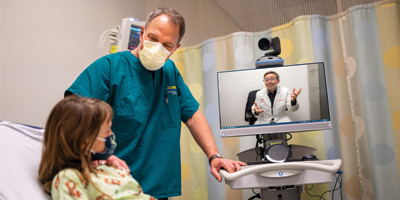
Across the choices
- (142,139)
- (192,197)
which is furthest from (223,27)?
(142,139)

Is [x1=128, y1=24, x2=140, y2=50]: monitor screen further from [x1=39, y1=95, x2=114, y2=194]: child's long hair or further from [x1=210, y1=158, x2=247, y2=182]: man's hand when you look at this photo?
[x1=39, y1=95, x2=114, y2=194]: child's long hair

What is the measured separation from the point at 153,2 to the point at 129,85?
1.81m

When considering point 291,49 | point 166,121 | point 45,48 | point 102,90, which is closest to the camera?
point 102,90

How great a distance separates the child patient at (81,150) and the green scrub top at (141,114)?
1.03 feet

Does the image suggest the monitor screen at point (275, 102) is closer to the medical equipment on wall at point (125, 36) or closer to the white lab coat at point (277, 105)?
the white lab coat at point (277, 105)

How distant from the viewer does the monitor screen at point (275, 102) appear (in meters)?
1.82

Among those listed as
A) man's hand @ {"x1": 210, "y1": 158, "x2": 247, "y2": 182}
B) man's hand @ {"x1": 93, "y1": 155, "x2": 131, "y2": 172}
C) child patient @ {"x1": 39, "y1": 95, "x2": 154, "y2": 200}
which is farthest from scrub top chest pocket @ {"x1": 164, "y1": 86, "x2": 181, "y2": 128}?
child patient @ {"x1": 39, "y1": 95, "x2": 154, "y2": 200}

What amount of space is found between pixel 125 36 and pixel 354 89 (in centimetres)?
156

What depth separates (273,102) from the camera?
6.13 feet

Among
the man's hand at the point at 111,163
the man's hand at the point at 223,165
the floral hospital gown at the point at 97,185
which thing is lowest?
the man's hand at the point at 223,165

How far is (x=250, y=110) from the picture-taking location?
1.91m

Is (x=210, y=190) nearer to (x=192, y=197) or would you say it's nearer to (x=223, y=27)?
(x=192, y=197)

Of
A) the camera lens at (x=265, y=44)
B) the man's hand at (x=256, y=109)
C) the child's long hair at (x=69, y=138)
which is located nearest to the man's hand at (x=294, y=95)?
the man's hand at (x=256, y=109)

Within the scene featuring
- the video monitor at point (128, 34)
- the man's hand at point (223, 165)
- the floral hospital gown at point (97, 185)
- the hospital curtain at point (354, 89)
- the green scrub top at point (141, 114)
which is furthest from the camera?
the video monitor at point (128, 34)
